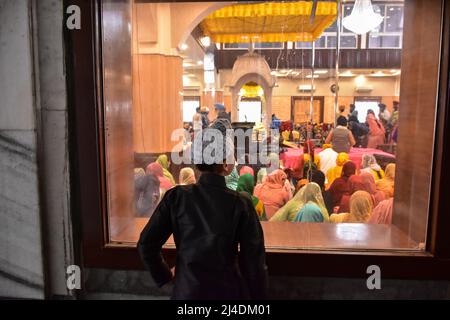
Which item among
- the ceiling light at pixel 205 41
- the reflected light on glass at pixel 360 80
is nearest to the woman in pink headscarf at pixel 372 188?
the reflected light on glass at pixel 360 80

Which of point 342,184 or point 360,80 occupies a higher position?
point 360,80

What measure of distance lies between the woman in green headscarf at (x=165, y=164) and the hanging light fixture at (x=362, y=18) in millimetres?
2202

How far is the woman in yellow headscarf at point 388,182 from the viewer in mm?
2693

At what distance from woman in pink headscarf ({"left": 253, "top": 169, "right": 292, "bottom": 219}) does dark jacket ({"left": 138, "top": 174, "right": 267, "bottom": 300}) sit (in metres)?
1.62

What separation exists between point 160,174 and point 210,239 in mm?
1742

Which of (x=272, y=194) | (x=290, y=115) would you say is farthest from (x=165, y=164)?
(x=290, y=115)

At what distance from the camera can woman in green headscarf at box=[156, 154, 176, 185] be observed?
304 centimetres

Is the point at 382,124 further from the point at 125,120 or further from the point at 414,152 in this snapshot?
the point at 125,120

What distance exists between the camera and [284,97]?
443 centimetres

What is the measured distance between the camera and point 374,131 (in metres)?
3.22

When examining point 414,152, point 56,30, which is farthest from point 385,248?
point 56,30

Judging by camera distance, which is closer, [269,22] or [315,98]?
[269,22]

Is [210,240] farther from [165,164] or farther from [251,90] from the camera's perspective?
[251,90]

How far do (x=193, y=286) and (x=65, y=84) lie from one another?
1.38 meters
